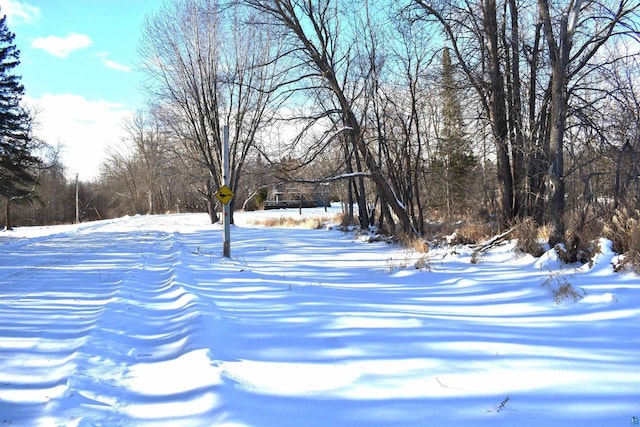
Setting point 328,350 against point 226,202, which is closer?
point 328,350

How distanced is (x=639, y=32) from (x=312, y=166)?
29.5ft

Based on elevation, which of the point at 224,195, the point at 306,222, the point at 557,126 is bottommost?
the point at 306,222

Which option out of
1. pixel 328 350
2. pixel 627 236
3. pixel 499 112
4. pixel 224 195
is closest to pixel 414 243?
pixel 499 112

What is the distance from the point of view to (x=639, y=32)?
26.0 ft

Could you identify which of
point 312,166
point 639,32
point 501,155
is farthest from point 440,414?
point 312,166

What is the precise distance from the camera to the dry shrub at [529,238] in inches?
300

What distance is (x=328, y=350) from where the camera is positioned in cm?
384

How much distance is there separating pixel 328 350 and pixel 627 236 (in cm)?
485

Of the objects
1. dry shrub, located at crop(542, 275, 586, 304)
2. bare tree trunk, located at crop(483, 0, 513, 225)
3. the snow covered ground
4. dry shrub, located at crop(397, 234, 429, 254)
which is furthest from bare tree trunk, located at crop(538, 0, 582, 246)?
dry shrub, located at crop(397, 234, 429, 254)

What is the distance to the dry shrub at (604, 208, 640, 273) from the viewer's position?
18.3 ft

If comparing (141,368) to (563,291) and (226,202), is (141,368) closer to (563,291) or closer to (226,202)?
(563,291)

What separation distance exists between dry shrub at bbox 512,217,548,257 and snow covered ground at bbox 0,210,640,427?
1.58ft

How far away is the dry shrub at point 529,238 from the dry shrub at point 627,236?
122 cm

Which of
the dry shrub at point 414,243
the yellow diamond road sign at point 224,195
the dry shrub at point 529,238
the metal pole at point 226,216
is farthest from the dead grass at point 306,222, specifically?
the dry shrub at point 529,238
